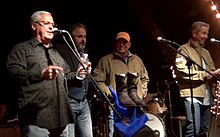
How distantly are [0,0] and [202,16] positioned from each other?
11.4ft

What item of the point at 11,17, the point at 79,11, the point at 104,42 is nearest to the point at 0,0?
the point at 11,17

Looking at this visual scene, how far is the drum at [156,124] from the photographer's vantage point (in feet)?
19.1

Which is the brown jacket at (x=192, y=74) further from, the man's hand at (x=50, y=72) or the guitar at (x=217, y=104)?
the man's hand at (x=50, y=72)

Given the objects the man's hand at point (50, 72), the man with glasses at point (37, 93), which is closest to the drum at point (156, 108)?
the man with glasses at point (37, 93)

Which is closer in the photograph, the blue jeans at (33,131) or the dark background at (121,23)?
the blue jeans at (33,131)

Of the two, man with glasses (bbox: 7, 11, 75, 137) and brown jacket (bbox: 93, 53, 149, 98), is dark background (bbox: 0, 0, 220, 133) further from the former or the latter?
man with glasses (bbox: 7, 11, 75, 137)

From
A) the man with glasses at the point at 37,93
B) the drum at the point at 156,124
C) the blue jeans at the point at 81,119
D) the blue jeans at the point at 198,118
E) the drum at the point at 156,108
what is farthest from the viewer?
the drum at the point at 156,108

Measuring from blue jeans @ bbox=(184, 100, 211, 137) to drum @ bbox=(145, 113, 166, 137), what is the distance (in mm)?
680

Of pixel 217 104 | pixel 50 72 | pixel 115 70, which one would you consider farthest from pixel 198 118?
pixel 50 72

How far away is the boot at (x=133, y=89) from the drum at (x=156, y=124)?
0.55 meters

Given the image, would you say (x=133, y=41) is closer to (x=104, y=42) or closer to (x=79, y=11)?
(x=104, y=42)

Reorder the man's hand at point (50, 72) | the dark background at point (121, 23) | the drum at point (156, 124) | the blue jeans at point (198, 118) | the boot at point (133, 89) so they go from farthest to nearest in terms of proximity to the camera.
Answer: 1. the dark background at point (121, 23)
2. the drum at point (156, 124)
3. the boot at point (133, 89)
4. the blue jeans at point (198, 118)
5. the man's hand at point (50, 72)

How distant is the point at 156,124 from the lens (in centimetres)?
586

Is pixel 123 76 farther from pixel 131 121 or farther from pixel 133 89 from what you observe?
pixel 131 121
